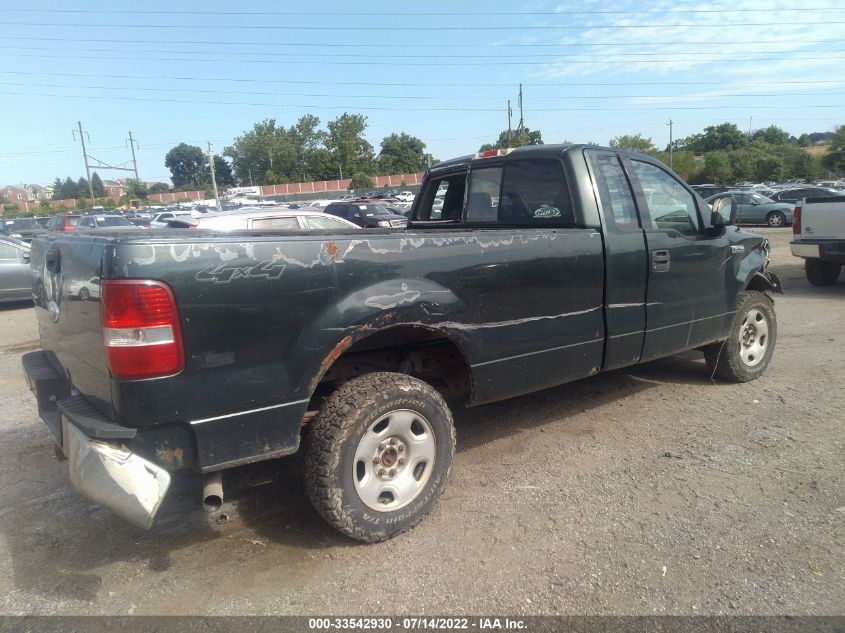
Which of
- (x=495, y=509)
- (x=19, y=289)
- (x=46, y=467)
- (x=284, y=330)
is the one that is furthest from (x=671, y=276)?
(x=19, y=289)

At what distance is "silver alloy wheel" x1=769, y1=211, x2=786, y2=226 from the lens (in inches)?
1046

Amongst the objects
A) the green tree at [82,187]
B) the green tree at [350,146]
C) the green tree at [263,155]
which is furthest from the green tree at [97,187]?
the green tree at [350,146]

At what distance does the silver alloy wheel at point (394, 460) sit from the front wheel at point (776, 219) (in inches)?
1114

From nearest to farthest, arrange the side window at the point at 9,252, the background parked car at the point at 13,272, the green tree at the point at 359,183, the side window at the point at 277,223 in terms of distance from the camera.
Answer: the side window at the point at 277,223 < the background parked car at the point at 13,272 < the side window at the point at 9,252 < the green tree at the point at 359,183

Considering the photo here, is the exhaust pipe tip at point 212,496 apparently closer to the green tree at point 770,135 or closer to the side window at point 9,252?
the side window at point 9,252

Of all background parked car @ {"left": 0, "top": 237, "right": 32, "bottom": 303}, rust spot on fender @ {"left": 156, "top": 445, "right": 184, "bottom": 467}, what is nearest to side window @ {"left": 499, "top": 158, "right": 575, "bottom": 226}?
rust spot on fender @ {"left": 156, "top": 445, "right": 184, "bottom": 467}

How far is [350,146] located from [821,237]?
8123 centimetres

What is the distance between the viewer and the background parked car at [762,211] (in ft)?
86.6

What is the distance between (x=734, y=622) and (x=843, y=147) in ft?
249

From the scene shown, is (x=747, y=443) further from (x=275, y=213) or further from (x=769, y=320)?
(x=275, y=213)

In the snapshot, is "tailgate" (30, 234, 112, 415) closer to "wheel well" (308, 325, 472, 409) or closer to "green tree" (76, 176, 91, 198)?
"wheel well" (308, 325, 472, 409)

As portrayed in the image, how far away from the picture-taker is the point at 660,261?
4.41 meters

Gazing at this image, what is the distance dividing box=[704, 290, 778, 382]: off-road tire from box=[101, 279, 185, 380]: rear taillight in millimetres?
4521

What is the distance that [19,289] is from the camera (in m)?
11.6
